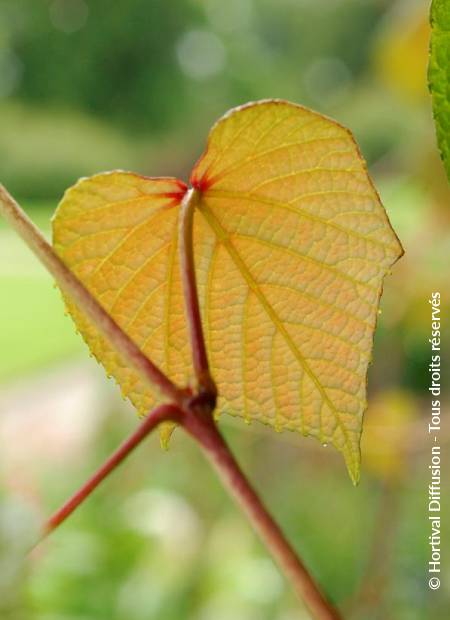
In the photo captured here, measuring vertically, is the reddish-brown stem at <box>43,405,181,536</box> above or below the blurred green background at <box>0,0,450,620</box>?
above

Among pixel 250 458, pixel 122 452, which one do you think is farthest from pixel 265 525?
pixel 250 458

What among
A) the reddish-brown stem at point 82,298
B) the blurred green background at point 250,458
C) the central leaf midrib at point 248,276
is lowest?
the blurred green background at point 250,458

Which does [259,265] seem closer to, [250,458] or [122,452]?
[122,452]

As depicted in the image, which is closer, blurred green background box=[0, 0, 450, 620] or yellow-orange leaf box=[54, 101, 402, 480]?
yellow-orange leaf box=[54, 101, 402, 480]

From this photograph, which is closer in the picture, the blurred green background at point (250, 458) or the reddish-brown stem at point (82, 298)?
the reddish-brown stem at point (82, 298)

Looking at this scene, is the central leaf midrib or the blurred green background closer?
the central leaf midrib

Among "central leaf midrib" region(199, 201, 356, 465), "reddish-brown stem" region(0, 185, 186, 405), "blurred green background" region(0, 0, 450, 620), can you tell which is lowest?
"blurred green background" region(0, 0, 450, 620)

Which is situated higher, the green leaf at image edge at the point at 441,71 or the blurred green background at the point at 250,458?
the green leaf at image edge at the point at 441,71
